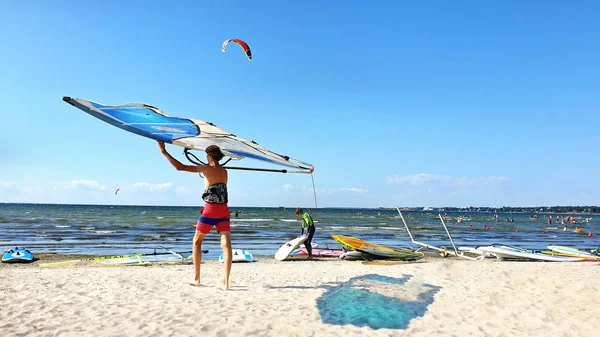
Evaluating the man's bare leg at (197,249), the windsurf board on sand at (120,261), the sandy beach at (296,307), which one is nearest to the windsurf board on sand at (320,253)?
the windsurf board on sand at (120,261)

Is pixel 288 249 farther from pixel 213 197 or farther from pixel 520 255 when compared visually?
pixel 520 255

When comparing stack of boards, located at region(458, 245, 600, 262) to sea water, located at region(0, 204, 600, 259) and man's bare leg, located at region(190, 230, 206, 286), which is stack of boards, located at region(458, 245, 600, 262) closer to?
sea water, located at region(0, 204, 600, 259)

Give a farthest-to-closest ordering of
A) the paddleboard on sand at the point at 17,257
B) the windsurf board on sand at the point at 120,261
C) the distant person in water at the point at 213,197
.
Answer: the paddleboard on sand at the point at 17,257
the windsurf board on sand at the point at 120,261
the distant person in water at the point at 213,197

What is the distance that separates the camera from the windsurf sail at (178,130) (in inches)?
186

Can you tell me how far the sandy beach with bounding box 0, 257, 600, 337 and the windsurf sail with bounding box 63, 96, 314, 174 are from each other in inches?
82.2

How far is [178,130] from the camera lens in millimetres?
5641

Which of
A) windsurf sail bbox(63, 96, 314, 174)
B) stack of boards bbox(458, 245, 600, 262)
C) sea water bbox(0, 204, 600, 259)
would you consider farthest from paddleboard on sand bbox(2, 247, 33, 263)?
stack of boards bbox(458, 245, 600, 262)

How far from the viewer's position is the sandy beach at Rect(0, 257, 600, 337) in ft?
14.3

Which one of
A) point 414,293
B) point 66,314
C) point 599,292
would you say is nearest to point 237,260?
point 414,293

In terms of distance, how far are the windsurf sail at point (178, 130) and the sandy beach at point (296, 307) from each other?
82.2 inches

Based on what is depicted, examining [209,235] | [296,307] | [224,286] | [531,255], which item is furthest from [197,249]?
[209,235]

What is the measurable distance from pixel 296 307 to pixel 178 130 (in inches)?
115

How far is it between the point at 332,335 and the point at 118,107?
3.55m

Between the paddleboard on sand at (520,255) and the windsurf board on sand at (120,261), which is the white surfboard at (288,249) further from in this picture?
the paddleboard on sand at (520,255)
